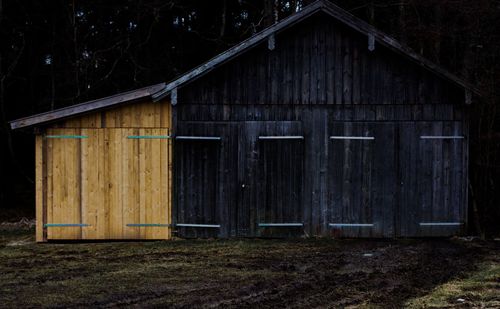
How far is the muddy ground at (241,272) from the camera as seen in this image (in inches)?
290

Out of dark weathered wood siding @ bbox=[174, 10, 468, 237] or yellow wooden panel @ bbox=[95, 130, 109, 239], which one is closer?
yellow wooden panel @ bbox=[95, 130, 109, 239]

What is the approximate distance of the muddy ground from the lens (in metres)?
7.36

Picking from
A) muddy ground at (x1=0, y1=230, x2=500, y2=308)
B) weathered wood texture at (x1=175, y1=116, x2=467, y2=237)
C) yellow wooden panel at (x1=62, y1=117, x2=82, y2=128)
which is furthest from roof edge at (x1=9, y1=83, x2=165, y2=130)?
muddy ground at (x1=0, y1=230, x2=500, y2=308)

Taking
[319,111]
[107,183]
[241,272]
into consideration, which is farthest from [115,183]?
[319,111]

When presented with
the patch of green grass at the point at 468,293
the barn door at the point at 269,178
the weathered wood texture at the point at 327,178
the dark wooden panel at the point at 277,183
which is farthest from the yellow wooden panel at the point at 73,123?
the patch of green grass at the point at 468,293

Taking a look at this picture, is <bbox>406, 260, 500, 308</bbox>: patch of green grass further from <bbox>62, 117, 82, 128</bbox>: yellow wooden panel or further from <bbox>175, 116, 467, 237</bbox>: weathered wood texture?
<bbox>62, 117, 82, 128</bbox>: yellow wooden panel

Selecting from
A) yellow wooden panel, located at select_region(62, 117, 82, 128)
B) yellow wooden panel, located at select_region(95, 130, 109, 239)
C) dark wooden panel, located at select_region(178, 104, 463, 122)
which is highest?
dark wooden panel, located at select_region(178, 104, 463, 122)

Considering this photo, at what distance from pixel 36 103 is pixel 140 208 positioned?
8957mm

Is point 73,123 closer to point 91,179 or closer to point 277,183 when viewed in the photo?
point 91,179

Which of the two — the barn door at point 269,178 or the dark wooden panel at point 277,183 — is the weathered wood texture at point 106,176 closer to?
the barn door at point 269,178

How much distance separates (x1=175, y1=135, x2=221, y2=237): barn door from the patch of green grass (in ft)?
16.5

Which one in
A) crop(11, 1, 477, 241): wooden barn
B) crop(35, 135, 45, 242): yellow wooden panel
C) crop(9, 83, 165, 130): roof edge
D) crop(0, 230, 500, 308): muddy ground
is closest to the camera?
crop(0, 230, 500, 308): muddy ground

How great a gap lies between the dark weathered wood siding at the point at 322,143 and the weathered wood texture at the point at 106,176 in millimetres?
433

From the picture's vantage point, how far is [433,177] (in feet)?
39.6
